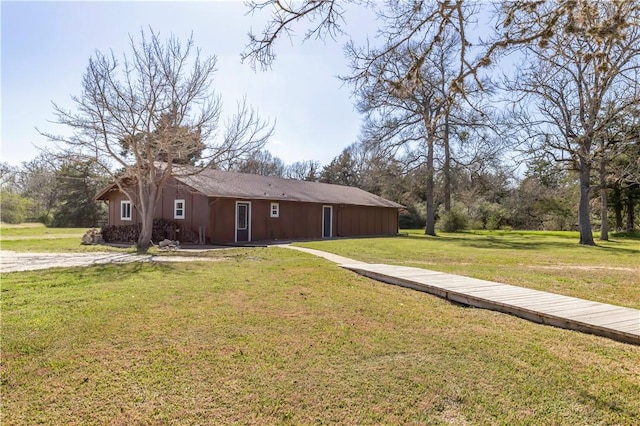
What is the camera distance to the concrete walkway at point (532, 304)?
15.0 ft

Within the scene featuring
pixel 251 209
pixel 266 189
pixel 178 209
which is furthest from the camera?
pixel 266 189

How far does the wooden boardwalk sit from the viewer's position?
180 inches

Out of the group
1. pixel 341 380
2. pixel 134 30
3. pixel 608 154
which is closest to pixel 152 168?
pixel 134 30

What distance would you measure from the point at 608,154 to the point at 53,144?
24.3 m

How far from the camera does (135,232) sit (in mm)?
17156

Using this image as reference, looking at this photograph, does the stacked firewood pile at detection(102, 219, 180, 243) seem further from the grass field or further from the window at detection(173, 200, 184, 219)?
the grass field

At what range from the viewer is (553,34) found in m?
4.93

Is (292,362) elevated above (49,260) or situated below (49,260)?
below

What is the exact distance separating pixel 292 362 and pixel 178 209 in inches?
596

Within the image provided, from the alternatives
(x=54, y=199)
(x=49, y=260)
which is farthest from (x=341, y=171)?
(x=49, y=260)

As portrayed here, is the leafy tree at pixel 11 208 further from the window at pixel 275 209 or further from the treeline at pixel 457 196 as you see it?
the window at pixel 275 209

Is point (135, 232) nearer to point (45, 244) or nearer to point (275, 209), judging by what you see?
point (45, 244)

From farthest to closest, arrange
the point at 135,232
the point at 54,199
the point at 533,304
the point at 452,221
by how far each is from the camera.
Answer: the point at 54,199 → the point at 452,221 → the point at 135,232 → the point at 533,304

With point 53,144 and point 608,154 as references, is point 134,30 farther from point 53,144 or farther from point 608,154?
point 608,154
